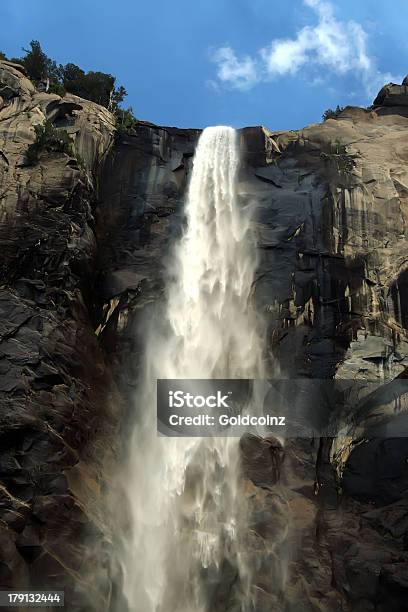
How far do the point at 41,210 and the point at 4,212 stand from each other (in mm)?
1477

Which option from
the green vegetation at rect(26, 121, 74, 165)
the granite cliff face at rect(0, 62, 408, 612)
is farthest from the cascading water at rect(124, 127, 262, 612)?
the green vegetation at rect(26, 121, 74, 165)

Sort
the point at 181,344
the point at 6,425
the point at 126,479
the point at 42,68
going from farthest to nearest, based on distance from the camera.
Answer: the point at 42,68, the point at 181,344, the point at 126,479, the point at 6,425

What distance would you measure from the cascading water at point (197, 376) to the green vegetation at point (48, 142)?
631 cm

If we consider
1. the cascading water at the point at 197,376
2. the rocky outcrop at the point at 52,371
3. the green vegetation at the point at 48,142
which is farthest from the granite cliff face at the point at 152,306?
the cascading water at the point at 197,376

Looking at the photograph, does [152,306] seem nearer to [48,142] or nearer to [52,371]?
[52,371]

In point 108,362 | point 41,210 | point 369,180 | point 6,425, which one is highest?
point 369,180

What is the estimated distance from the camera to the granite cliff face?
21.1 meters

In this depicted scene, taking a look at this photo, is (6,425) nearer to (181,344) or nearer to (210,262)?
(181,344)

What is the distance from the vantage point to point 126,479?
2409 cm

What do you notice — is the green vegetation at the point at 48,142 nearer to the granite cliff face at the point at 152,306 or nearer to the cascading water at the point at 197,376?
the granite cliff face at the point at 152,306

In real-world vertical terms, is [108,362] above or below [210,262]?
below

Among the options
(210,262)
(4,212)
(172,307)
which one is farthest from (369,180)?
(4,212)

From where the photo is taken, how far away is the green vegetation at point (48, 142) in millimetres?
28719

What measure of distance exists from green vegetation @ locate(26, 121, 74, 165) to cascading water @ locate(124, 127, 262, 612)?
631 centimetres
